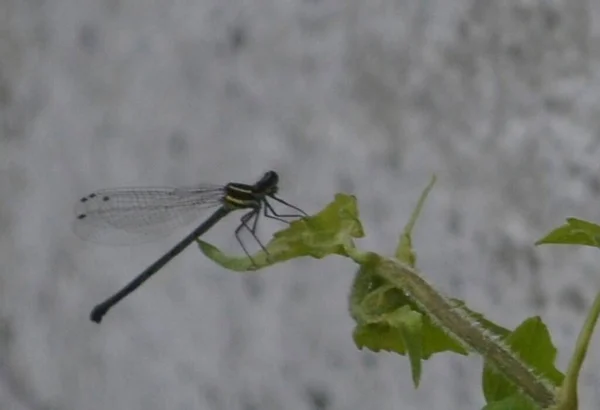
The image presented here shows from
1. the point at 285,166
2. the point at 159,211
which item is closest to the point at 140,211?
the point at 159,211

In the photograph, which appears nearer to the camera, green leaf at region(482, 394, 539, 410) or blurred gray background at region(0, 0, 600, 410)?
green leaf at region(482, 394, 539, 410)

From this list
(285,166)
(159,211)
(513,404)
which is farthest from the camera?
(285,166)

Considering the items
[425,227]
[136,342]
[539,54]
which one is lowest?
[136,342]

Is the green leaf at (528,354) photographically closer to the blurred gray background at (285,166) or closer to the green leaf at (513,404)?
the green leaf at (513,404)

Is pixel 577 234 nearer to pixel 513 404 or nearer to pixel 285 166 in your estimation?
pixel 513 404

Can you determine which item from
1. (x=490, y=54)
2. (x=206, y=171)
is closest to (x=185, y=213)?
(x=206, y=171)

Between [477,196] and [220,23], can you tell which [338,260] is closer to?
[477,196]

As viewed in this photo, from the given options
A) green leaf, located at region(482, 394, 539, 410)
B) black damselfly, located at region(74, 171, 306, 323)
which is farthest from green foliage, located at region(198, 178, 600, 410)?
black damselfly, located at region(74, 171, 306, 323)

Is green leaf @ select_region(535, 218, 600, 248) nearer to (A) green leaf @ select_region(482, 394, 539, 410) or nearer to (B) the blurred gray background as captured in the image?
(A) green leaf @ select_region(482, 394, 539, 410)
